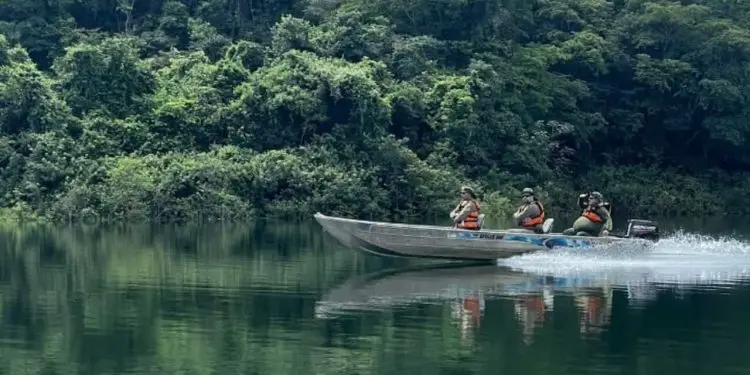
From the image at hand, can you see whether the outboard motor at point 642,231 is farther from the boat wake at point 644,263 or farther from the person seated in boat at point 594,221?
the person seated in boat at point 594,221

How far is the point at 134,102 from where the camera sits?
1614 inches

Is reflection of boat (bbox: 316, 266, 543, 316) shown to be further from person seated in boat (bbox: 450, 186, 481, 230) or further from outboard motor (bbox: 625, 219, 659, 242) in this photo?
outboard motor (bbox: 625, 219, 659, 242)

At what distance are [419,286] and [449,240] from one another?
3210 mm

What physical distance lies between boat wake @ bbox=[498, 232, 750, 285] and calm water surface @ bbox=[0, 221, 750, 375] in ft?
0.12

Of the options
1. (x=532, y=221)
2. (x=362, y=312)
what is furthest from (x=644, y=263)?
(x=362, y=312)

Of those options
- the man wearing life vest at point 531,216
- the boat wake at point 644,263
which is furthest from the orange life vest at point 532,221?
the boat wake at point 644,263

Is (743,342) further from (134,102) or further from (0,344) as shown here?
(134,102)

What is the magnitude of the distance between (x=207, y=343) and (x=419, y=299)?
4.95 m

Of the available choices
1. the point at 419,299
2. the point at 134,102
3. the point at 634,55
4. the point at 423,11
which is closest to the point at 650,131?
the point at 634,55

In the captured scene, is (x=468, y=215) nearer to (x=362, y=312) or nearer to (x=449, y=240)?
(x=449, y=240)

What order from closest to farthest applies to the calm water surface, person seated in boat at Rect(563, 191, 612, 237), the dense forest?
the calm water surface, person seated in boat at Rect(563, 191, 612, 237), the dense forest

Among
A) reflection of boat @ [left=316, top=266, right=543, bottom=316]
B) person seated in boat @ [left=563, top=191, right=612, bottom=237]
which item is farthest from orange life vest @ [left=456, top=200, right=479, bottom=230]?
person seated in boat @ [left=563, top=191, right=612, bottom=237]

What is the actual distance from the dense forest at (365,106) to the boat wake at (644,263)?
49.4 ft

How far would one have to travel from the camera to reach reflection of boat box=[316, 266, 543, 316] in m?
18.2
